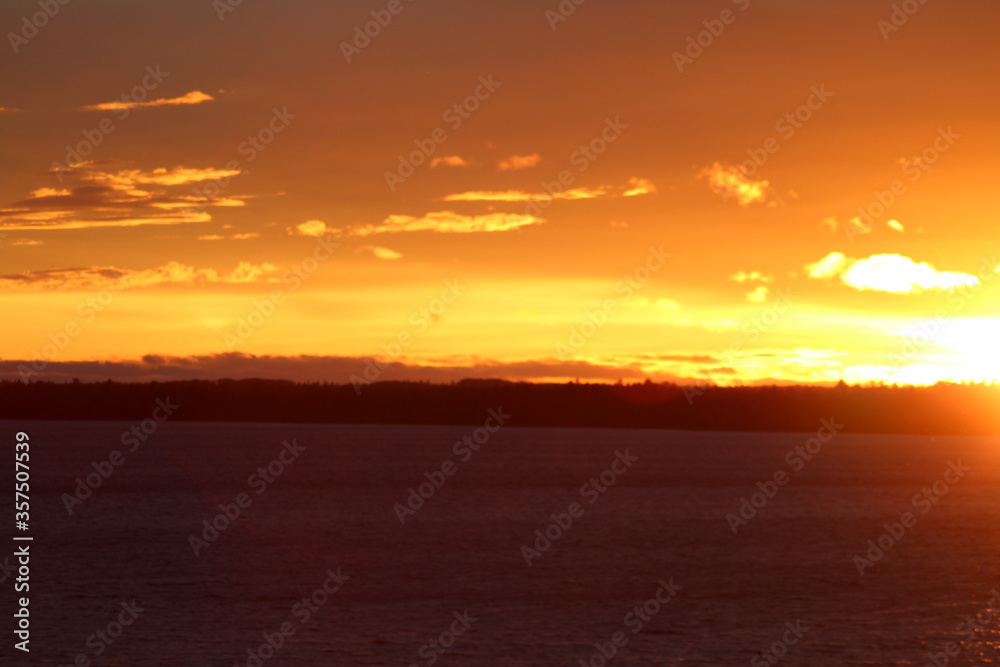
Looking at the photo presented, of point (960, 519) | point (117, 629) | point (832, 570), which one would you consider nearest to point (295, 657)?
point (117, 629)

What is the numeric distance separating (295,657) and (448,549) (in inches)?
1535

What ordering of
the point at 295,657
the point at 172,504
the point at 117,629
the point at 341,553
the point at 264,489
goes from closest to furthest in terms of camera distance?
the point at 295,657 → the point at 117,629 → the point at 341,553 → the point at 172,504 → the point at 264,489

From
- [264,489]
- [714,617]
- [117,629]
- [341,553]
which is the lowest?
[264,489]

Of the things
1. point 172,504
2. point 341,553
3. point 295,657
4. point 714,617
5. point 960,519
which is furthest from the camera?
point 172,504

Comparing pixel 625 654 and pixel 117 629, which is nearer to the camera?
pixel 625 654

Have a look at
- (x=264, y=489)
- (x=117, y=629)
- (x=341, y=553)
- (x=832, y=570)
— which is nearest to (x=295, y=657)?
(x=117, y=629)

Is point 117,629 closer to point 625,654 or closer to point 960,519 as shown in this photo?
point 625,654

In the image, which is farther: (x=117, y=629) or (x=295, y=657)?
(x=117, y=629)

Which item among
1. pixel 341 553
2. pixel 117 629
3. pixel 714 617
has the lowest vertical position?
pixel 341 553

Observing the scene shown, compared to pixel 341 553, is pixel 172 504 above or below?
below

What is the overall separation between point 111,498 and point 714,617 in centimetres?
9920

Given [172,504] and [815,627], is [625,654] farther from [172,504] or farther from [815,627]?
[172,504]

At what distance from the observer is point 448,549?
81.3 metres

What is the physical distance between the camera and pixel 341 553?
78438 millimetres
